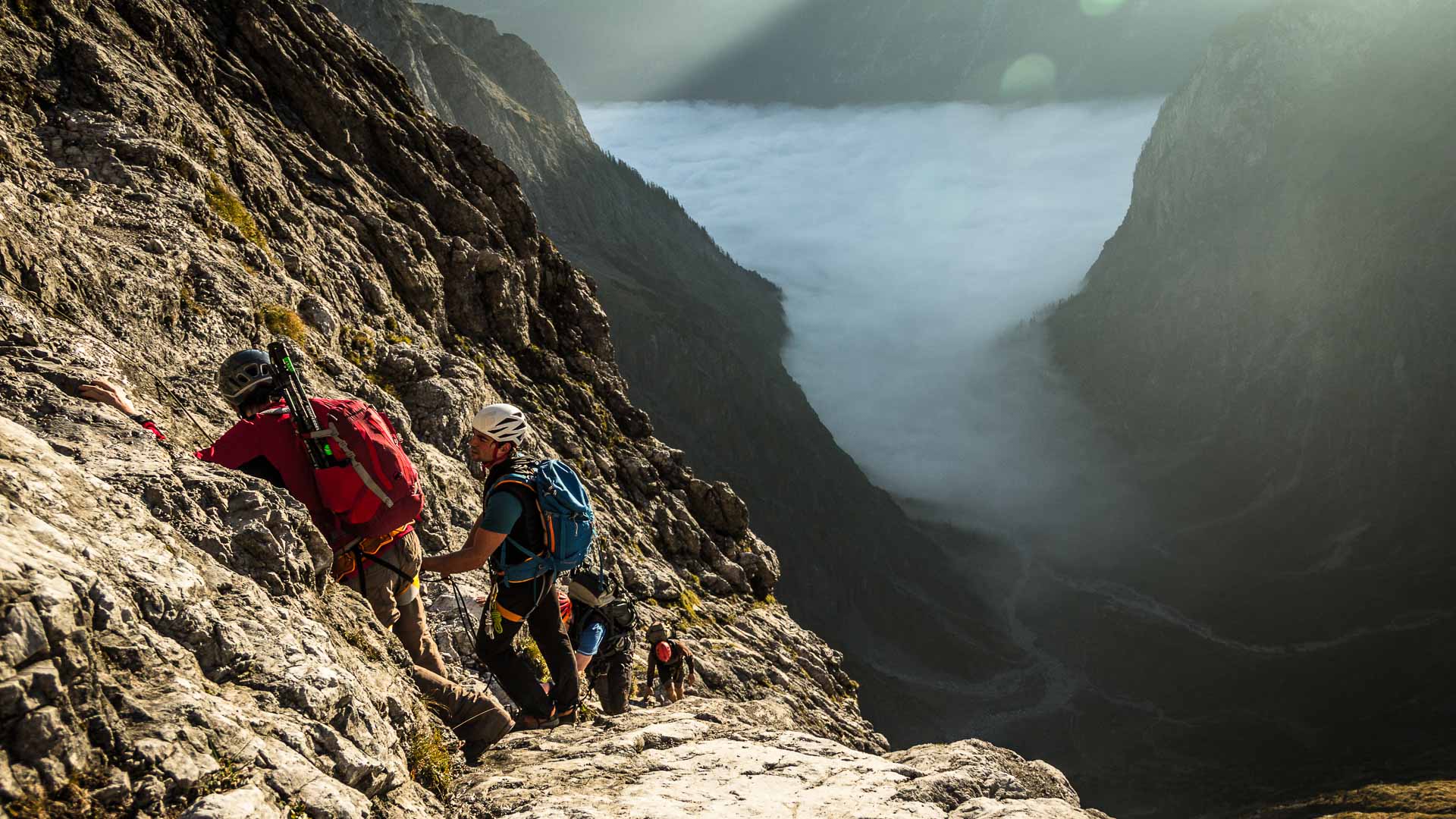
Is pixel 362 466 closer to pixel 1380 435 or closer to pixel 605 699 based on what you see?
pixel 605 699

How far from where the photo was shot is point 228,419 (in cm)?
1143

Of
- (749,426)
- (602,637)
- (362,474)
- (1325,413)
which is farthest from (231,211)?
(1325,413)

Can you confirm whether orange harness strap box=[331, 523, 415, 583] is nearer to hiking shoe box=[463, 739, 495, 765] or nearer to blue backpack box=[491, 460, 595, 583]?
blue backpack box=[491, 460, 595, 583]

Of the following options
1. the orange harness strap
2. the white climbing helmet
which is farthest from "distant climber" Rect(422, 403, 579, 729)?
the orange harness strap

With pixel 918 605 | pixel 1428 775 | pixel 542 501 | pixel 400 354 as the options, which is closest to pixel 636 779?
pixel 542 501

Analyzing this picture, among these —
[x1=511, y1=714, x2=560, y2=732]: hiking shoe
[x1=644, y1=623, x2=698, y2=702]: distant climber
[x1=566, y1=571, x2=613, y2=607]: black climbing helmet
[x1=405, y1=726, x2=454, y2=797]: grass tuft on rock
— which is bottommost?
[x1=644, y1=623, x2=698, y2=702]: distant climber

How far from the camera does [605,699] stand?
11461mm

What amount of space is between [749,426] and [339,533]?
127 metres

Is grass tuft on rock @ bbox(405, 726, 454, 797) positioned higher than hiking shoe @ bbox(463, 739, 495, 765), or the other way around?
grass tuft on rock @ bbox(405, 726, 454, 797)

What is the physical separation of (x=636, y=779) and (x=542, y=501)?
2482mm

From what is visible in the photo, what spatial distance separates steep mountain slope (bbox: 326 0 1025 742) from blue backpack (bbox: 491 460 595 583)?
103 m

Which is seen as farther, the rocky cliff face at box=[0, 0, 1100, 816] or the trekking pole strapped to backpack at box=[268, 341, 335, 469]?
the trekking pole strapped to backpack at box=[268, 341, 335, 469]

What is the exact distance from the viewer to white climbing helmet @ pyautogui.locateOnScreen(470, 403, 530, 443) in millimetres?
8125

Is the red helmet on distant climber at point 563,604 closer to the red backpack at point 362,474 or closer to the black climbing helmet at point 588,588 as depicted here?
the black climbing helmet at point 588,588
